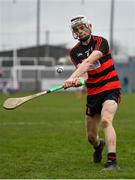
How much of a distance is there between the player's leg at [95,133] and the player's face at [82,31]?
4.46 feet

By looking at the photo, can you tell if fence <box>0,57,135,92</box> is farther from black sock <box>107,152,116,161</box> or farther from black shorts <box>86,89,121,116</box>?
black sock <box>107,152,116,161</box>

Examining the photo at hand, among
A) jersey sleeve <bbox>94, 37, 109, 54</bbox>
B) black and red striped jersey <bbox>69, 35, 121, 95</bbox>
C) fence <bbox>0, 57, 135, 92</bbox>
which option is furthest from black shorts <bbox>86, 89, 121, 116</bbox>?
fence <bbox>0, 57, 135, 92</bbox>

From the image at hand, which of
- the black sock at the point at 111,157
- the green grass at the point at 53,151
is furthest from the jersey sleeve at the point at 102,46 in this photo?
the green grass at the point at 53,151

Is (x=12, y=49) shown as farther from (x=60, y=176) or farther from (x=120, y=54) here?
(x=60, y=176)

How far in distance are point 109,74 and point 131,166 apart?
1.44m

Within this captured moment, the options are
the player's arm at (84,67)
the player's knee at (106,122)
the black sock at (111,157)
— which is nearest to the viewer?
the black sock at (111,157)

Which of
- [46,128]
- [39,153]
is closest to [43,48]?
[46,128]

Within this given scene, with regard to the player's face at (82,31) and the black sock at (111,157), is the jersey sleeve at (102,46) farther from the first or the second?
the black sock at (111,157)

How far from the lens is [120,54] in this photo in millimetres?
67438

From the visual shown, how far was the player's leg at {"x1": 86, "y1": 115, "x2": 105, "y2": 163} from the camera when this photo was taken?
10547 mm

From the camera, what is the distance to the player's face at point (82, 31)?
391 inches

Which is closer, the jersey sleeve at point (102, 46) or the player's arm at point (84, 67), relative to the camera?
the player's arm at point (84, 67)

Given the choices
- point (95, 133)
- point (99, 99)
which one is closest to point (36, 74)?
point (95, 133)

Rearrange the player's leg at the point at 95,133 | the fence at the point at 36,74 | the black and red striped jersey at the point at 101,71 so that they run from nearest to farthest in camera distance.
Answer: the black and red striped jersey at the point at 101,71 < the player's leg at the point at 95,133 < the fence at the point at 36,74
